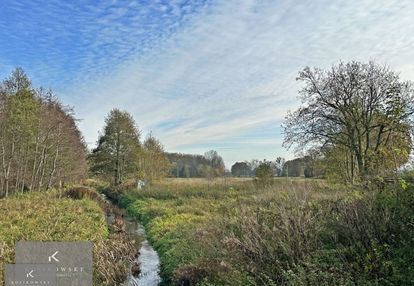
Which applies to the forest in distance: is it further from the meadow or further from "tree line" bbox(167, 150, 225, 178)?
"tree line" bbox(167, 150, 225, 178)

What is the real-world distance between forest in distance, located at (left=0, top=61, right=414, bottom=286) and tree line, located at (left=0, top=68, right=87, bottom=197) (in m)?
0.09

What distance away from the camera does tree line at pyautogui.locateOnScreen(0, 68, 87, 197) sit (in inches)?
979

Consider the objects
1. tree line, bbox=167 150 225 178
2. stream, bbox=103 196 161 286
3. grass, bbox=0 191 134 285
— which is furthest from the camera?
tree line, bbox=167 150 225 178

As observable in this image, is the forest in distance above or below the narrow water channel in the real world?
above

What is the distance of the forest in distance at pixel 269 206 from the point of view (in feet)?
23.8

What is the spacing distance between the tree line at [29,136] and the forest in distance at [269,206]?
0.09 meters

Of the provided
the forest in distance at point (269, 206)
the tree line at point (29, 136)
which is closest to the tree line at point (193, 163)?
the forest in distance at point (269, 206)

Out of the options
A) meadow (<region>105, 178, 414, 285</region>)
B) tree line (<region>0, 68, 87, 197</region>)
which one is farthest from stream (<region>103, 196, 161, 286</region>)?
tree line (<region>0, 68, 87, 197</region>)

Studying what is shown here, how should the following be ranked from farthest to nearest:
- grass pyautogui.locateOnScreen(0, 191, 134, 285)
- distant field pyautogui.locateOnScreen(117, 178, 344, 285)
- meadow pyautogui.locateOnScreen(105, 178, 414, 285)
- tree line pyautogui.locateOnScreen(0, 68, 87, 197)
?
tree line pyautogui.locateOnScreen(0, 68, 87, 197) < grass pyautogui.locateOnScreen(0, 191, 134, 285) < distant field pyautogui.locateOnScreen(117, 178, 344, 285) < meadow pyautogui.locateOnScreen(105, 178, 414, 285)

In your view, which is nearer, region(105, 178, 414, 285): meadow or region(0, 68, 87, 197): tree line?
region(105, 178, 414, 285): meadow

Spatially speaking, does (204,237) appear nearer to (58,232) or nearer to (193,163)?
(58,232)

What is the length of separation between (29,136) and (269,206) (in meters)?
20.9

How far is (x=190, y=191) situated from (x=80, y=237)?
2059cm

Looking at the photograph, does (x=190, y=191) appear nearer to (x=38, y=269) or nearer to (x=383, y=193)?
(x=383, y=193)
